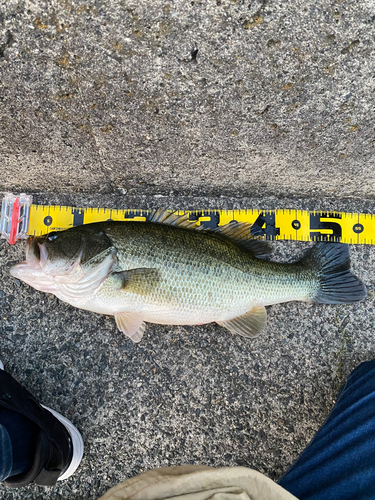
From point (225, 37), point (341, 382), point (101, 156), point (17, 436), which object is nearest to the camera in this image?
point (225, 37)

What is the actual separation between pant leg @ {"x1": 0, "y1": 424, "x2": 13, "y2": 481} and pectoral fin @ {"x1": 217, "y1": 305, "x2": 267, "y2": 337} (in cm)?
128

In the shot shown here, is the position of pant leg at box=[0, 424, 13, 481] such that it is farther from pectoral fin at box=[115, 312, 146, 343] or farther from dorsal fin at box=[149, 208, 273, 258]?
dorsal fin at box=[149, 208, 273, 258]

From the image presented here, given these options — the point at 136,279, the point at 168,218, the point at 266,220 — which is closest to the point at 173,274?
the point at 136,279

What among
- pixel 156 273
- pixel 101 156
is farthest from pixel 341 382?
pixel 101 156

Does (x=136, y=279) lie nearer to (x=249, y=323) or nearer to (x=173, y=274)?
(x=173, y=274)

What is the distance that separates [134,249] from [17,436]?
46.5 inches

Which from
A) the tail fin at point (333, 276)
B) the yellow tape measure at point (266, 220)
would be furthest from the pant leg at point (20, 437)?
the tail fin at point (333, 276)

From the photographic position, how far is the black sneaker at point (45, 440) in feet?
5.57

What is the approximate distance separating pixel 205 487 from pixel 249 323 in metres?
0.90

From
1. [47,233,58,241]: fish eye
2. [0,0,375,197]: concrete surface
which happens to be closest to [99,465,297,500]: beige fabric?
[47,233,58,241]: fish eye

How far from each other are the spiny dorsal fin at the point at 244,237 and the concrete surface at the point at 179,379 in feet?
1.33

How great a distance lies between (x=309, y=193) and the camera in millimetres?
2217

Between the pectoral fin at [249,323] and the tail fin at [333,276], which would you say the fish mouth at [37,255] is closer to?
the pectoral fin at [249,323]

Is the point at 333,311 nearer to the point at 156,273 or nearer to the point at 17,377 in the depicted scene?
the point at 156,273
